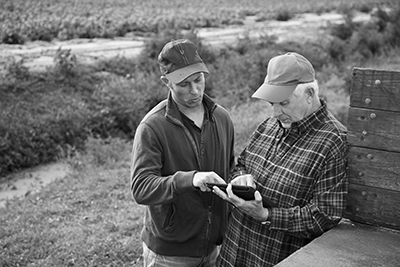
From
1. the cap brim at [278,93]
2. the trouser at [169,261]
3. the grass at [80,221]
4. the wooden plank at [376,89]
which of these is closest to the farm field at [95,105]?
the grass at [80,221]

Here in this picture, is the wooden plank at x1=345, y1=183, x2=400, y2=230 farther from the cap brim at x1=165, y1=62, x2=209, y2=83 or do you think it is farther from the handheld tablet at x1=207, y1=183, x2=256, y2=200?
the cap brim at x1=165, y1=62, x2=209, y2=83

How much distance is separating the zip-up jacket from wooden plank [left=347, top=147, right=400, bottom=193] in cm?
72

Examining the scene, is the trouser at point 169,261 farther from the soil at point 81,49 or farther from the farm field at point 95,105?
the soil at point 81,49

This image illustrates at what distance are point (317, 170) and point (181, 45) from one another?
39.1 inches

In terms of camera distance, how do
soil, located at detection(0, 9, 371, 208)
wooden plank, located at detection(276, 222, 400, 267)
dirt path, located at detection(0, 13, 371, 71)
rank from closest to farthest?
wooden plank, located at detection(276, 222, 400, 267), soil, located at detection(0, 9, 371, 208), dirt path, located at detection(0, 13, 371, 71)

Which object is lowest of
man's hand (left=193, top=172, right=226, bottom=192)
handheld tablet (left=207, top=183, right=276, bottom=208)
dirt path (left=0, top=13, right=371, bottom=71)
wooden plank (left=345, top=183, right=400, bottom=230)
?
dirt path (left=0, top=13, right=371, bottom=71)

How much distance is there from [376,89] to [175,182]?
1.06 meters

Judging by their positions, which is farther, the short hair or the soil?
the soil

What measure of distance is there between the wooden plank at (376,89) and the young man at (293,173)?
0.57 ft

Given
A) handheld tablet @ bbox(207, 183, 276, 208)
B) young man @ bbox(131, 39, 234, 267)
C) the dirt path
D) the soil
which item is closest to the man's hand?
handheld tablet @ bbox(207, 183, 276, 208)

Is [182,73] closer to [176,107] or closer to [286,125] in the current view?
[176,107]

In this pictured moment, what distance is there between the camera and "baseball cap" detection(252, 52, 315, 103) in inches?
109

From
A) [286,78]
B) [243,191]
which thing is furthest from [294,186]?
[286,78]

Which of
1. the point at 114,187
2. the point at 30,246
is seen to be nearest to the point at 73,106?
the point at 114,187
